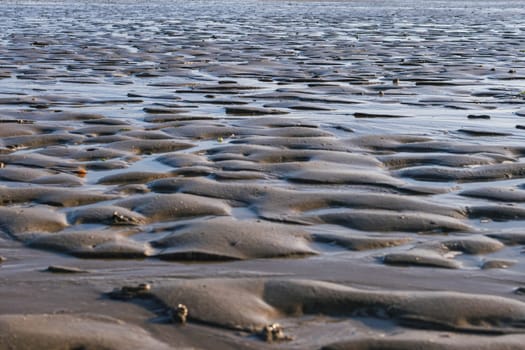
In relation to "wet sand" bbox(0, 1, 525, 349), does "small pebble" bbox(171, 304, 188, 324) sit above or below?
above

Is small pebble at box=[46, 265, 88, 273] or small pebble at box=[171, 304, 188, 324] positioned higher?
small pebble at box=[171, 304, 188, 324]

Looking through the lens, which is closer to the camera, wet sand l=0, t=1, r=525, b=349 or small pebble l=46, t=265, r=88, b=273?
wet sand l=0, t=1, r=525, b=349

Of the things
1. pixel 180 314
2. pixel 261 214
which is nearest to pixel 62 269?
pixel 180 314

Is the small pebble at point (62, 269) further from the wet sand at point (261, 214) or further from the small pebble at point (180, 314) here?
the small pebble at point (180, 314)

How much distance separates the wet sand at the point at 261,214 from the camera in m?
3.33

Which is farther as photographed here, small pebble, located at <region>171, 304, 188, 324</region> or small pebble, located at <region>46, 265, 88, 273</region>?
small pebble, located at <region>46, 265, 88, 273</region>

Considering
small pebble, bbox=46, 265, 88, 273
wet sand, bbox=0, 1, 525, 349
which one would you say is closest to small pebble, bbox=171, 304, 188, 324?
wet sand, bbox=0, 1, 525, 349

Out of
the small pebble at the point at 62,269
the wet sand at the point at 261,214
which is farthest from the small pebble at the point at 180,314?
the small pebble at the point at 62,269

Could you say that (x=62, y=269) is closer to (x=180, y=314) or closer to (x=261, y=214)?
(x=180, y=314)

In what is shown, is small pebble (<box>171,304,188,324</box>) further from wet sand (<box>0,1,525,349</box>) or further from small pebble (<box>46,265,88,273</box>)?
small pebble (<box>46,265,88,273</box>)

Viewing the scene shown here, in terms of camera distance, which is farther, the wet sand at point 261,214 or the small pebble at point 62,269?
the small pebble at point 62,269

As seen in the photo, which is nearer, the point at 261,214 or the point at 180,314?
the point at 180,314

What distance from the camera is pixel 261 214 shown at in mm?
4887

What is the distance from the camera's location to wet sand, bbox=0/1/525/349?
3330mm
